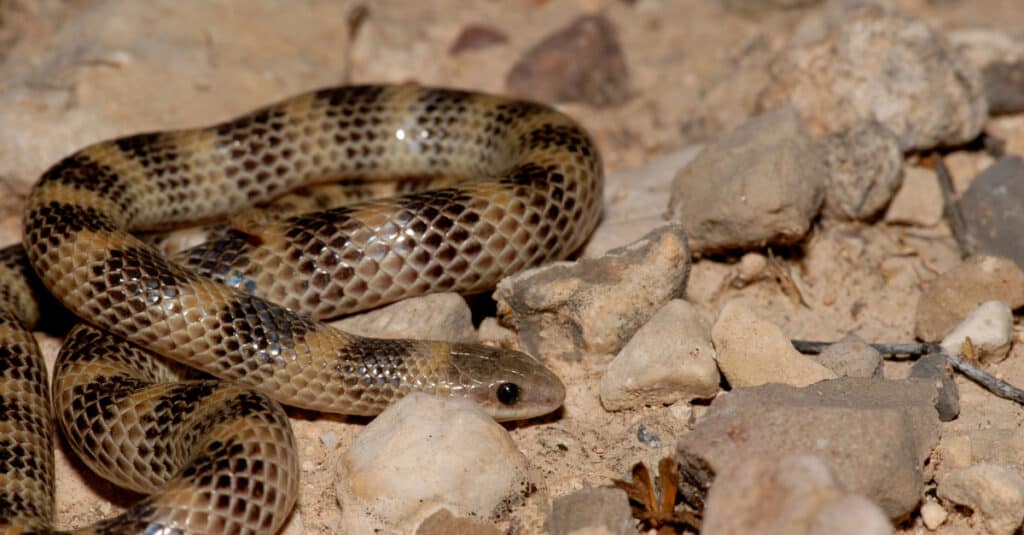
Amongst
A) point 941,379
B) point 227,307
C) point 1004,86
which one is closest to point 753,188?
point 941,379

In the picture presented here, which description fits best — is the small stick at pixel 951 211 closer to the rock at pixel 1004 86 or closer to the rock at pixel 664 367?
the rock at pixel 1004 86

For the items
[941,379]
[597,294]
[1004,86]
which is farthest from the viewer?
[1004,86]

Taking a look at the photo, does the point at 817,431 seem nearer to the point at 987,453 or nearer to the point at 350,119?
the point at 987,453

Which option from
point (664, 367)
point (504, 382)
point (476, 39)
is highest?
point (476, 39)

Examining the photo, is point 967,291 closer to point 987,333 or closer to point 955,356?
point 987,333

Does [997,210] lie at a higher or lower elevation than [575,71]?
lower

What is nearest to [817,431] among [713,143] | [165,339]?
[713,143]

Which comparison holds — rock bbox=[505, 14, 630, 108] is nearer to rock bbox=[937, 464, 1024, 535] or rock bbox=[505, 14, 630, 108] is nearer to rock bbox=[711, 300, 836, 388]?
rock bbox=[711, 300, 836, 388]
